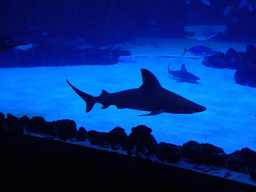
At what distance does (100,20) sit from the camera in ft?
77.7

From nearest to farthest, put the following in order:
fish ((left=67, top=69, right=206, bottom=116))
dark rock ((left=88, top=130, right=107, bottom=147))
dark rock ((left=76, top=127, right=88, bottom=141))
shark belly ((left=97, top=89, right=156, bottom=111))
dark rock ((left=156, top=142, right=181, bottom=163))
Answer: dark rock ((left=156, top=142, right=181, bottom=163)) → dark rock ((left=88, top=130, right=107, bottom=147)) → dark rock ((left=76, top=127, right=88, bottom=141)) → fish ((left=67, top=69, right=206, bottom=116)) → shark belly ((left=97, top=89, right=156, bottom=111))

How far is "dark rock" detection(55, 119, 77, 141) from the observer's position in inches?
89.7

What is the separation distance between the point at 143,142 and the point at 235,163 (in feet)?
2.80

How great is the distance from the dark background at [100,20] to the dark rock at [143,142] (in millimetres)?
20192

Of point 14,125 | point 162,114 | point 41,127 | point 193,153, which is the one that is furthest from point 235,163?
point 162,114

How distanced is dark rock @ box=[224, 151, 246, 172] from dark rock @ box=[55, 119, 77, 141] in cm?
164

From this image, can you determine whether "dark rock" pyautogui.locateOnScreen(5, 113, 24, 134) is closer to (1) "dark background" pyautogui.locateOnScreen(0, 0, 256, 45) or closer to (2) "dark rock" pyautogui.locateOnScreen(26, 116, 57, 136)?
(2) "dark rock" pyautogui.locateOnScreen(26, 116, 57, 136)

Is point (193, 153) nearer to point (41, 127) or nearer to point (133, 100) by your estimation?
point (133, 100)

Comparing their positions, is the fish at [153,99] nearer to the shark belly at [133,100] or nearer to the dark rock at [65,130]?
the shark belly at [133,100]

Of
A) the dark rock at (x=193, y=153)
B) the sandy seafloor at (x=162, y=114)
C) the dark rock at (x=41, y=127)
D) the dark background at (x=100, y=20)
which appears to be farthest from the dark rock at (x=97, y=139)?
the dark background at (x=100, y=20)

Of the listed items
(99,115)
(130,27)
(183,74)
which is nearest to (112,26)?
(130,27)

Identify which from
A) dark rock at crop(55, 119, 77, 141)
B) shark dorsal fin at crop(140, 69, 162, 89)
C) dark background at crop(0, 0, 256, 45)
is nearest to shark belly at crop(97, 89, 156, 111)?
shark dorsal fin at crop(140, 69, 162, 89)

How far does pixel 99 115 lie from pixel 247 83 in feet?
20.9

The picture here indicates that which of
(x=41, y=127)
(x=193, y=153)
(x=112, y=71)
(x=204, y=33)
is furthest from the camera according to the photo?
(x=112, y=71)
